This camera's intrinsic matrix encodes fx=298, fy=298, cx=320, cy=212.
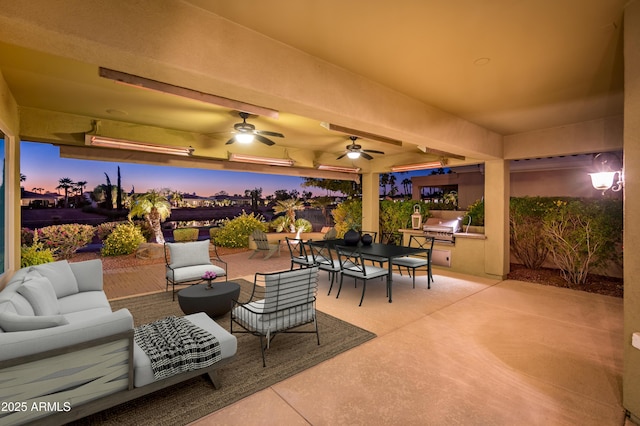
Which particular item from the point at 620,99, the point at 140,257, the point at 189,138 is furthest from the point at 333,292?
the point at 140,257

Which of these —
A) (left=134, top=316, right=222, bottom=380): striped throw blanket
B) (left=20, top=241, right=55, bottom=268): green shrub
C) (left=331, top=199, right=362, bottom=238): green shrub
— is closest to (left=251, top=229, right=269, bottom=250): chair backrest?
(left=331, top=199, right=362, bottom=238): green shrub

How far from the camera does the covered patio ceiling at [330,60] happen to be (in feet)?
6.61

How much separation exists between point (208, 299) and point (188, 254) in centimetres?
Answer: 195

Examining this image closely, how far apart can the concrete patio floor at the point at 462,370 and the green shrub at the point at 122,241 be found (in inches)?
285

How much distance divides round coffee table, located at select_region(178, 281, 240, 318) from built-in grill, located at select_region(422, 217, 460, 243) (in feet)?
17.0

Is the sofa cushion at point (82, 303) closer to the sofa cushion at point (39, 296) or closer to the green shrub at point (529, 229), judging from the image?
the sofa cushion at point (39, 296)

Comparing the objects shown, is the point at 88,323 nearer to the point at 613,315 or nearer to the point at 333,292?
the point at 333,292

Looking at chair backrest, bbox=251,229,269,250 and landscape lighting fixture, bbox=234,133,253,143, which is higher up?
landscape lighting fixture, bbox=234,133,253,143

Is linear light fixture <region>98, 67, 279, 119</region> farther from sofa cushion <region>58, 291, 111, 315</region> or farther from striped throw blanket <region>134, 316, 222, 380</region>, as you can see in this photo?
sofa cushion <region>58, 291, 111, 315</region>

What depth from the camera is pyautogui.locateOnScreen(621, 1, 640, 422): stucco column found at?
225 centimetres

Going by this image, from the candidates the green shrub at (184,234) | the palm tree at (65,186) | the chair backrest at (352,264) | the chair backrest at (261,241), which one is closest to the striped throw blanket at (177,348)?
the chair backrest at (352,264)

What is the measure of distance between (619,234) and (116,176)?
48.4ft

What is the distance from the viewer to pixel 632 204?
2.28m

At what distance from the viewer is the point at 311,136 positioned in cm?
639
